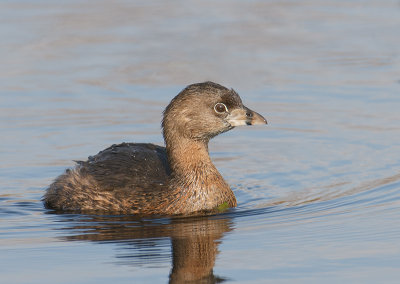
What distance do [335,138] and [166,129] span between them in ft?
12.7

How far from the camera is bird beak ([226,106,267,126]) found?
13.1 meters

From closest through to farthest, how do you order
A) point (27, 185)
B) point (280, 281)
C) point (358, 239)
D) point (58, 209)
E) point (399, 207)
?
point (280, 281), point (358, 239), point (399, 207), point (58, 209), point (27, 185)

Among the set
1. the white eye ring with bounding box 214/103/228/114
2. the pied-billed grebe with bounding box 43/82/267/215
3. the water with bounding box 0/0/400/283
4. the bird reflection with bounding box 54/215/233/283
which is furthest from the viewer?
the white eye ring with bounding box 214/103/228/114

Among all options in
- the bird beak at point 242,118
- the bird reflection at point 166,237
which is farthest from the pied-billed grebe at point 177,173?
the bird reflection at point 166,237

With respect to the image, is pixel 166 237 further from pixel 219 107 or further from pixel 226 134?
pixel 226 134

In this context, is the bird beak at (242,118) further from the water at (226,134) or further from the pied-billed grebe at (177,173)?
the water at (226,134)

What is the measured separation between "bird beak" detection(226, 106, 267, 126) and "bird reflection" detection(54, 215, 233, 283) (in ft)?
4.24

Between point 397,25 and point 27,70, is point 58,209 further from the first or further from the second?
point 397,25

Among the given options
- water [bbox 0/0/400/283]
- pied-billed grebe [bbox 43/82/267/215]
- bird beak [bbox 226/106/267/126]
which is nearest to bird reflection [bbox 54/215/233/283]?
water [bbox 0/0/400/283]

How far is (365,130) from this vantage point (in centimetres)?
1605

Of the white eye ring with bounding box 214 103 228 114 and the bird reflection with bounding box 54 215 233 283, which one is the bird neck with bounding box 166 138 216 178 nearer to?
the white eye ring with bounding box 214 103 228 114

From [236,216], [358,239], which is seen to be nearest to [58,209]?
[236,216]

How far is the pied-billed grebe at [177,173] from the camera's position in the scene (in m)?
12.8

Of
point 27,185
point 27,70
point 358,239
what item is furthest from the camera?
point 27,70
